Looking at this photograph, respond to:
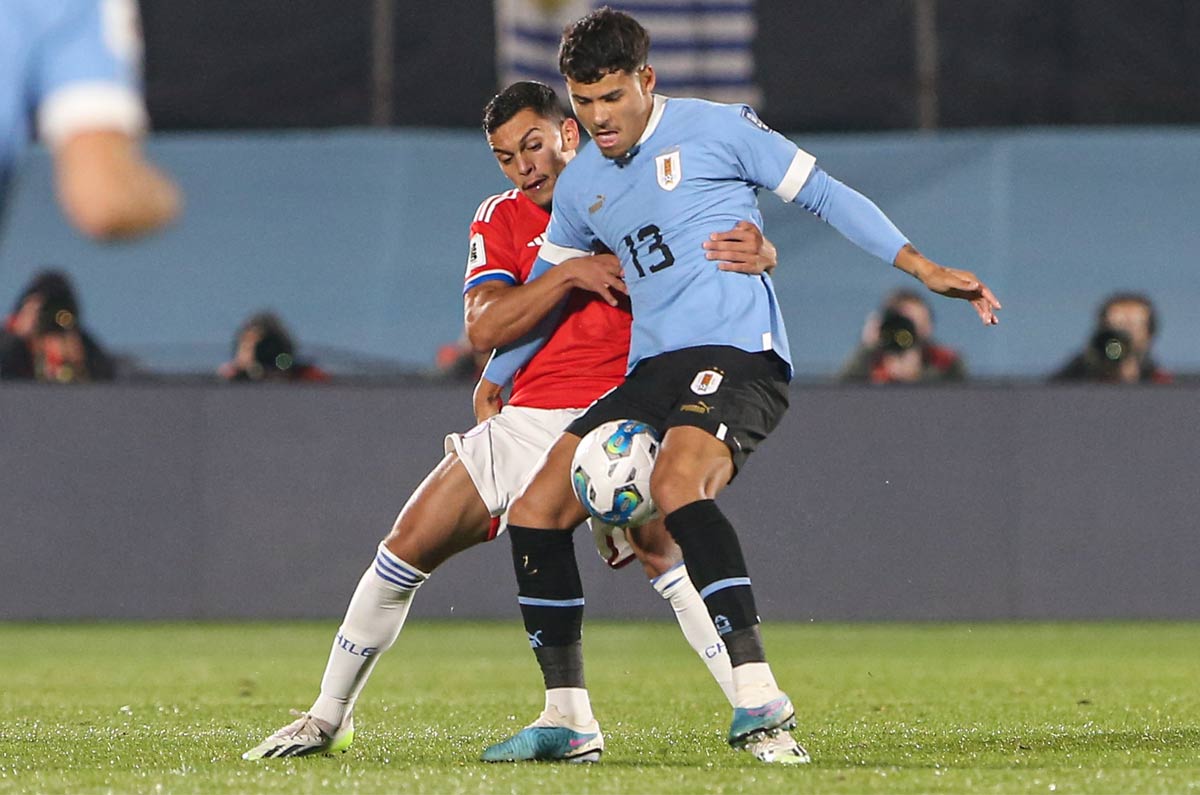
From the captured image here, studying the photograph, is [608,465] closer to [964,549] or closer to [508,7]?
[964,549]

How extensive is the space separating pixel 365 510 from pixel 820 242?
12.1 ft

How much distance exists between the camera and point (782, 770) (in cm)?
542

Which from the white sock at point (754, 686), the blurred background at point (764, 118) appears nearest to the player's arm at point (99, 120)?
the blurred background at point (764, 118)

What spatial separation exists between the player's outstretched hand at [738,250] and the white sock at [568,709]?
1246 millimetres

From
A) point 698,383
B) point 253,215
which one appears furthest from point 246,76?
point 698,383

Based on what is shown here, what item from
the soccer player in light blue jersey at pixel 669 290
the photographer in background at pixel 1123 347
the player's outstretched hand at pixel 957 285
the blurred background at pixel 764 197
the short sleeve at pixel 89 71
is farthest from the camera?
the blurred background at pixel 764 197

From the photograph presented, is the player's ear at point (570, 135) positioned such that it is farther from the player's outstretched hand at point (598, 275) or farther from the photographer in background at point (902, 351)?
the photographer in background at point (902, 351)

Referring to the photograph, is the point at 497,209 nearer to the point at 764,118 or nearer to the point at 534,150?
the point at 534,150

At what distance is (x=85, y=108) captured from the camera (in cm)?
1138

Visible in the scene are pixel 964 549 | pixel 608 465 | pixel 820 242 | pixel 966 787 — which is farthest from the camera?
pixel 820 242

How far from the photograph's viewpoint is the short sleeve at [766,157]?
5.93 metres

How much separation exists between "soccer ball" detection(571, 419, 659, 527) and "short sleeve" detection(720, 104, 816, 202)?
76 cm

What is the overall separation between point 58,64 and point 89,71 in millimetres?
541

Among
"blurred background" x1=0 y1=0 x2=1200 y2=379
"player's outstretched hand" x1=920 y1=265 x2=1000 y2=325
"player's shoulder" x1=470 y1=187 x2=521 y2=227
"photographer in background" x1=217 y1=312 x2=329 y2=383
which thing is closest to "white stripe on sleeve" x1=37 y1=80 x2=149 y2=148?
"blurred background" x1=0 y1=0 x2=1200 y2=379
